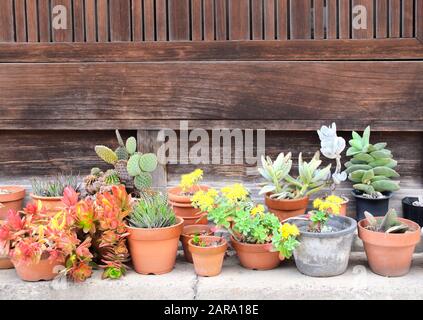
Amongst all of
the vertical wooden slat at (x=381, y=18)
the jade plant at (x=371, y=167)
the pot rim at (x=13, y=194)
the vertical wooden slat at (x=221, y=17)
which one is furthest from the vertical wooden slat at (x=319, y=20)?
the pot rim at (x=13, y=194)

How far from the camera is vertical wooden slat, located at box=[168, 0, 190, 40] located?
15.2 ft

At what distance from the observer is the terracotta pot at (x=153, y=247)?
3.82m

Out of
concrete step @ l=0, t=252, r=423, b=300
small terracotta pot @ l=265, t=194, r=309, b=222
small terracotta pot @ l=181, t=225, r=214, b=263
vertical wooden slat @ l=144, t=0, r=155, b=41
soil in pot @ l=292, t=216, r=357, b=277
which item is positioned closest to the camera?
concrete step @ l=0, t=252, r=423, b=300

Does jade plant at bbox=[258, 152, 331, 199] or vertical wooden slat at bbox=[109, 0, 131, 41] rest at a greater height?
vertical wooden slat at bbox=[109, 0, 131, 41]

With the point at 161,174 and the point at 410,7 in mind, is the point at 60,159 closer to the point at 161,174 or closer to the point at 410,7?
the point at 161,174

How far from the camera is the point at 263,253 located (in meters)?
3.89

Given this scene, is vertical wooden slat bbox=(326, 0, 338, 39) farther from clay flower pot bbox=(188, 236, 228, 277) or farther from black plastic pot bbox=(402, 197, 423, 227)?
clay flower pot bbox=(188, 236, 228, 277)

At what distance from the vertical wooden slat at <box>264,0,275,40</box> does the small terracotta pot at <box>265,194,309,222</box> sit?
1.27 metres

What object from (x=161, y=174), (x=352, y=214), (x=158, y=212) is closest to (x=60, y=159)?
(x=161, y=174)

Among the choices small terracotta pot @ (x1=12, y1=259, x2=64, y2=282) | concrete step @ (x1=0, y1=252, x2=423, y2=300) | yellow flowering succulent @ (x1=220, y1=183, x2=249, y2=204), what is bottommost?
concrete step @ (x1=0, y1=252, x2=423, y2=300)

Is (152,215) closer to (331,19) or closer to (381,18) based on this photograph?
(331,19)

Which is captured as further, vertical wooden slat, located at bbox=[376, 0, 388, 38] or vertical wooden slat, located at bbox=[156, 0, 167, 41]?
vertical wooden slat, located at bbox=[156, 0, 167, 41]

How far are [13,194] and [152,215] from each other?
144 centimetres

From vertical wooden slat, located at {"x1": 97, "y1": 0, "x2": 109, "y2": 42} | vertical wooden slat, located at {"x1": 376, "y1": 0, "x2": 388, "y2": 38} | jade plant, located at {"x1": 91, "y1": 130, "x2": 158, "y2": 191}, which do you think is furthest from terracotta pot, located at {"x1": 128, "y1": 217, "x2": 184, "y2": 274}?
vertical wooden slat, located at {"x1": 376, "y1": 0, "x2": 388, "y2": 38}
